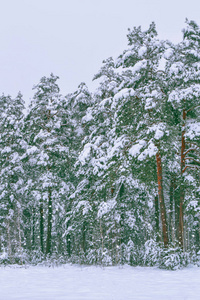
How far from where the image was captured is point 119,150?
50.4 ft

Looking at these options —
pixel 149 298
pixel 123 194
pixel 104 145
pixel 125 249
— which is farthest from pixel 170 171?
pixel 149 298

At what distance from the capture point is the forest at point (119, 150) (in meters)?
14.3

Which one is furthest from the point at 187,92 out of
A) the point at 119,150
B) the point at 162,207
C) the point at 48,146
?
the point at 48,146

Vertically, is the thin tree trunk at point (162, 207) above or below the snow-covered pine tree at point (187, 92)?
below

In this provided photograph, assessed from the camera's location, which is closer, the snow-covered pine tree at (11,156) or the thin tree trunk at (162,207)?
the thin tree trunk at (162,207)

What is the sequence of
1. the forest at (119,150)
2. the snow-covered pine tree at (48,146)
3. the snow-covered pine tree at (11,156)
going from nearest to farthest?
the forest at (119,150) < the snow-covered pine tree at (48,146) < the snow-covered pine tree at (11,156)

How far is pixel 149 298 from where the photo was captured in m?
6.34

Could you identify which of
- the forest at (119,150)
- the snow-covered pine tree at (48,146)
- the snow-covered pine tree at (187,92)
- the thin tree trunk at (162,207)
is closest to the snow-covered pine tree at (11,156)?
the forest at (119,150)

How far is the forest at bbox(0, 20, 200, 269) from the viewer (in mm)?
14266

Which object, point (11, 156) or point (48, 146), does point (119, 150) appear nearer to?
point (48, 146)

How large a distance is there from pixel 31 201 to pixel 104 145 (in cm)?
916

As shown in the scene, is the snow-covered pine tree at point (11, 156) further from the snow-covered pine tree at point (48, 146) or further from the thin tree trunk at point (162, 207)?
the thin tree trunk at point (162, 207)

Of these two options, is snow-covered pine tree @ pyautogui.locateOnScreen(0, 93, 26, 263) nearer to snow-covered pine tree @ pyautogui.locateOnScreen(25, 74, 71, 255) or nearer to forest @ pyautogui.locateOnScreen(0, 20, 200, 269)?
forest @ pyautogui.locateOnScreen(0, 20, 200, 269)

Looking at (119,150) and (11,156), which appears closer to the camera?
(119,150)
